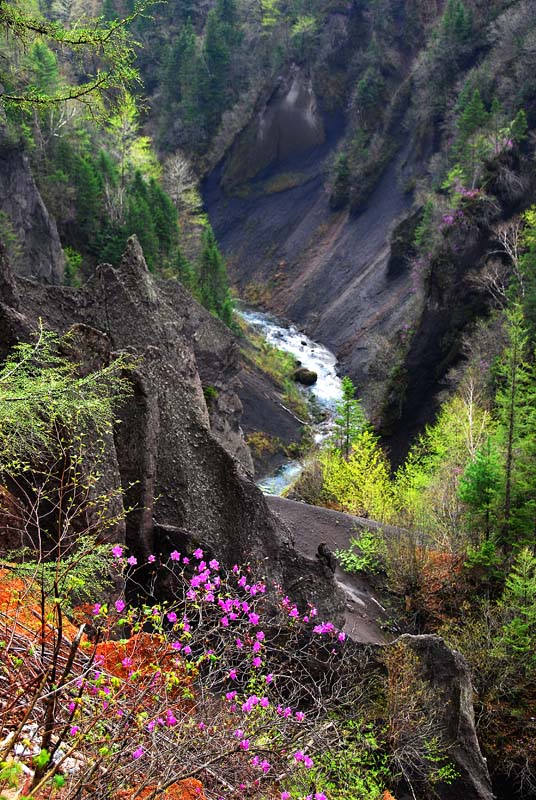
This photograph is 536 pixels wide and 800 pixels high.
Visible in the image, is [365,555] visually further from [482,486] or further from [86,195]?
[86,195]

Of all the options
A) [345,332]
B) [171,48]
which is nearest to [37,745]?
[345,332]

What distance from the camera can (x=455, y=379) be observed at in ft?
109

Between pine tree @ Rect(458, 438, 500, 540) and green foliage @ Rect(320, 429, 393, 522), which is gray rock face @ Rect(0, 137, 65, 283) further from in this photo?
pine tree @ Rect(458, 438, 500, 540)

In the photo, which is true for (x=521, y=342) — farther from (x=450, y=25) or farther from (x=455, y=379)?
(x=450, y=25)

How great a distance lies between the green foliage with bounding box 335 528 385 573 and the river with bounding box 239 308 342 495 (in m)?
15.2

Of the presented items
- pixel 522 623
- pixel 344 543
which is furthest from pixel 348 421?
pixel 522 623

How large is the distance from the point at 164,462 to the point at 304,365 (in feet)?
130

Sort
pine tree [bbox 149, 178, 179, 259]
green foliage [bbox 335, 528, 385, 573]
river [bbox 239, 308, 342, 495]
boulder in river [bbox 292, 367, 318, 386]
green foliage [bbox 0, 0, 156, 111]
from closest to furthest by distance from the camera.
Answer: green foliage [bbox 0, 0, 156, 111] < green foliage [bbox 335, 528, 385, 573] < river [bbox 239, 308, 342, 495] < pine tree [bbox 149, 178, 179, 259] < boulder in river [bbox 292, 367, 318, 386]

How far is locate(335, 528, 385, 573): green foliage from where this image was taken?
694 inches

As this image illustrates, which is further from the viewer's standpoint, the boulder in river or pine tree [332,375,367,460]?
the boulder in river

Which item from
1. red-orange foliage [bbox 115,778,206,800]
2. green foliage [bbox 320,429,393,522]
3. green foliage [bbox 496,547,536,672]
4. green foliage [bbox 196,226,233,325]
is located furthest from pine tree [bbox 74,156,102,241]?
red-orange foliage [bbox 115,778,206,800]

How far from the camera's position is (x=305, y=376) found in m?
47.5

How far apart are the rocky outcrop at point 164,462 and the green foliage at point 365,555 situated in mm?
6204

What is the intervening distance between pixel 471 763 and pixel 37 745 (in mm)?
10085
